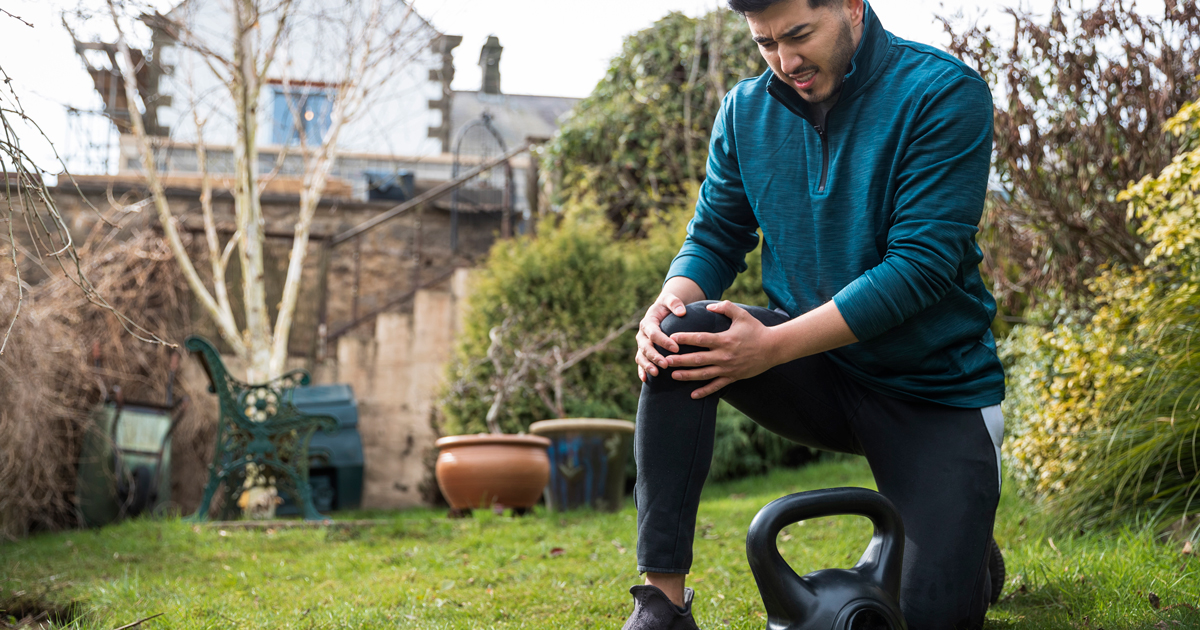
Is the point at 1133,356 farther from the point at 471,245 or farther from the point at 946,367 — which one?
the point at 471,245

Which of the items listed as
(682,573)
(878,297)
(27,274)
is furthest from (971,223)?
(27,274)

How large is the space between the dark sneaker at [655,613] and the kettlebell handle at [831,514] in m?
0.15

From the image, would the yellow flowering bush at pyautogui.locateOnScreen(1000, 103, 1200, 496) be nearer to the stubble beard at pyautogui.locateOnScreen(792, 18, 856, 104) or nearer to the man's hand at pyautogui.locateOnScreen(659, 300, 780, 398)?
the stubble beard at pyautogui.locateOnScreen(792, 18, 856, 104)

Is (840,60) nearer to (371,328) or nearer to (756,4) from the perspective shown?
(756,4)

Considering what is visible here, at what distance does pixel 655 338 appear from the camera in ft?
5.03

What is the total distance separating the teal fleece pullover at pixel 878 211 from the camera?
156 centimetres

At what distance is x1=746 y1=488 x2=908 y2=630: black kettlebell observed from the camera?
135 cm

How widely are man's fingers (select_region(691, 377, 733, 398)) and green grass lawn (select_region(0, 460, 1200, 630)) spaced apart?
0.77 metres

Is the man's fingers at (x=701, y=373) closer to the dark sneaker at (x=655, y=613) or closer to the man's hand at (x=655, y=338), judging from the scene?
the man's hand at (x=655, y=338)

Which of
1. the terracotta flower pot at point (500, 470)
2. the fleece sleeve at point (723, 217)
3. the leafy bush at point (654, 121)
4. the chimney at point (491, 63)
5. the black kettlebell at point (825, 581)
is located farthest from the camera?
the chimney at point (491, 63)

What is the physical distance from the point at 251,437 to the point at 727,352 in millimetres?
4481

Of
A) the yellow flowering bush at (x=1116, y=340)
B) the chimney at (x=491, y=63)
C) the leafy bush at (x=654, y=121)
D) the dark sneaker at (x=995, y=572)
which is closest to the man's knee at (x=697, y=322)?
the dark sneaker at (x=995, y=572)

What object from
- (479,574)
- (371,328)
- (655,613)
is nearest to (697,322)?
(655,613)

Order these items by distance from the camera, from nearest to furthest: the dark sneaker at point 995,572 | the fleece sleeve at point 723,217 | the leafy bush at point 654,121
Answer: the fleece sleeve at point 723,217 < the dark sneaker at point 995,572 < the leafy bush at point 654,121
